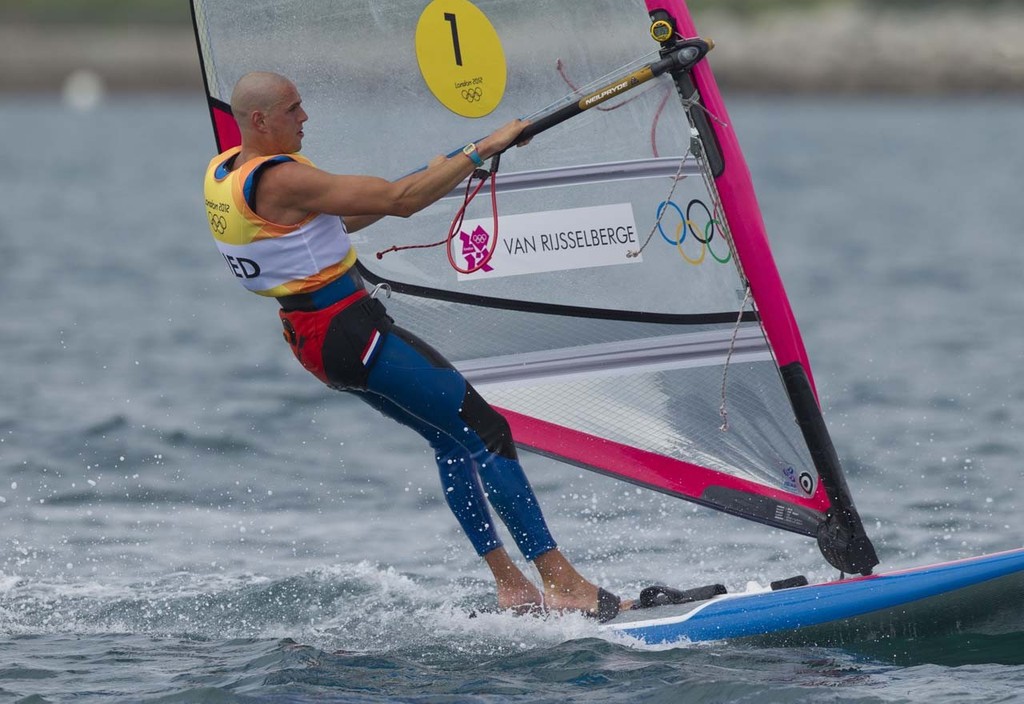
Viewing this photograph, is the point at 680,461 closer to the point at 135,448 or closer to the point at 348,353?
the point at 348,353

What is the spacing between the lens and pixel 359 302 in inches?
203

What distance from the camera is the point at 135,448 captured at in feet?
29.3

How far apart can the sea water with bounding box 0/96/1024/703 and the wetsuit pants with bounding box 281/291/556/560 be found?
422 millimetres

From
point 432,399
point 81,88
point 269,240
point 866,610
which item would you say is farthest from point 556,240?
point 81,88

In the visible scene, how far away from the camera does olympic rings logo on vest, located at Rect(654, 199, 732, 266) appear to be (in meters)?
5.50

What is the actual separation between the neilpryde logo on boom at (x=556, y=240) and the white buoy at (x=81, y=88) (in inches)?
2841

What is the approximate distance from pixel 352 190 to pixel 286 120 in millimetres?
352

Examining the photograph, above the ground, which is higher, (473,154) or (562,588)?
(473,154)

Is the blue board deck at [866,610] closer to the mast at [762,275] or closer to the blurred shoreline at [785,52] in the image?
the mast at [762,275]

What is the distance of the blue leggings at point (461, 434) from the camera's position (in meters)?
5.18

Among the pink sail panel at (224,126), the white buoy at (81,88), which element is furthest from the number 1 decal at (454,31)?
the white buoy at (81,88)

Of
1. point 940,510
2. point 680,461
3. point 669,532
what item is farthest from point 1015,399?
point 680,461

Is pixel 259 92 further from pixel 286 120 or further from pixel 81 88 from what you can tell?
pixel 81 88

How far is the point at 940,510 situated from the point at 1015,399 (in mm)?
3110
